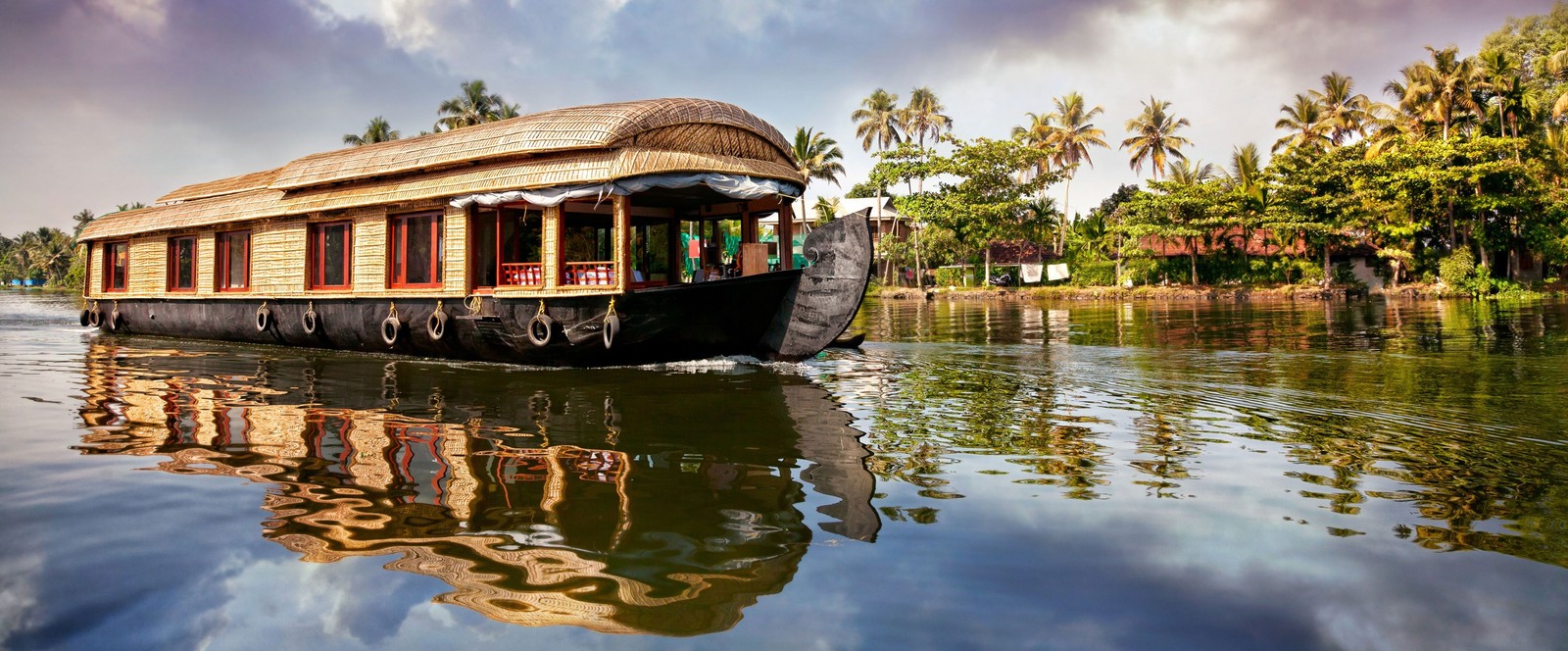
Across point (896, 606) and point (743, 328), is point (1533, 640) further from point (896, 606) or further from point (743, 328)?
point (743, 328)

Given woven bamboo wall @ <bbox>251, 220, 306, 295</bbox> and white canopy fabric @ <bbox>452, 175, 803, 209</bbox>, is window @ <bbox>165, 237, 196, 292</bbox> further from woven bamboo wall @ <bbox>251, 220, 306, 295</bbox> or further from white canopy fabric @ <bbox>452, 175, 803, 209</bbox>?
white canopy fabric @ <bbox>452, 175, 803, 209</bbox>

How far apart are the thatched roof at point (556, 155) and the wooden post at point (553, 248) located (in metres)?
0.41

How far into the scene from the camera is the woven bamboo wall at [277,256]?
12.8 meters

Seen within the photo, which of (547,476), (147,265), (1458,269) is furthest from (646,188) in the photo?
(1458,269)

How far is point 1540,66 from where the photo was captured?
121ft

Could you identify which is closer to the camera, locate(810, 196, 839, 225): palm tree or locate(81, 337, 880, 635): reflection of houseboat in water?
locate(81, 337, 880, 635): reflection of houseboat in water

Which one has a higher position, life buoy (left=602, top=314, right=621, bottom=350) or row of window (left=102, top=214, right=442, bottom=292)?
row of window (left=102, top=214, right=442, bottom=292)

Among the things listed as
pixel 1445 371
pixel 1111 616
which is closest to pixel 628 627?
pixel 1111 616

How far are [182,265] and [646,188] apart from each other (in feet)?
36.7

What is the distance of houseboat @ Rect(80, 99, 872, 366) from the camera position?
9.29 metres

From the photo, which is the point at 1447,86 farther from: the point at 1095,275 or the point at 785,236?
the point at 785,236

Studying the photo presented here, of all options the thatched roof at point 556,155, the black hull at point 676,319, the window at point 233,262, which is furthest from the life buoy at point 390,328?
the window at point 233,262

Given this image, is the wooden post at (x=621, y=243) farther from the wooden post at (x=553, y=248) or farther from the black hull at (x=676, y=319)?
the wooden post at (x=553, y=248)

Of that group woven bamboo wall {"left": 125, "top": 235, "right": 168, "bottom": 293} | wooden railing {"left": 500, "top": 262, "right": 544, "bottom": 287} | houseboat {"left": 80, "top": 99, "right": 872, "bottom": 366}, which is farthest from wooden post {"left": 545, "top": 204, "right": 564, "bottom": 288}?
woven bamboo wall {"left": 125, "top": 235, "right": 168, "bottom": 293}
